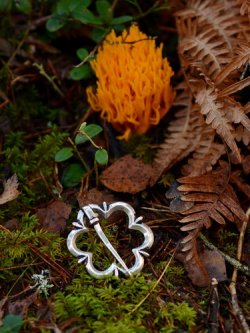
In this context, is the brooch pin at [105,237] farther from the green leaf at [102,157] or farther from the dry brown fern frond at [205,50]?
the dry brown fern frond at [205,50]

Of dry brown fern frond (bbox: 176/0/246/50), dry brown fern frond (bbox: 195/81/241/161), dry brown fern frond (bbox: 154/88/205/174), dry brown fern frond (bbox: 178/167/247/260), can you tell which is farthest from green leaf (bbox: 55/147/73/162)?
dry brown fern frond (bbox: 176/0/246/50)

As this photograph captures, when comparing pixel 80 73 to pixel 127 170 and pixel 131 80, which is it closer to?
pixel 131 80

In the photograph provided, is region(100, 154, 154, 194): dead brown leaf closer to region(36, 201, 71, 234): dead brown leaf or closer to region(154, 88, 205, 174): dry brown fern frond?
region(154, 88, 205, 174): dry brown fern frond

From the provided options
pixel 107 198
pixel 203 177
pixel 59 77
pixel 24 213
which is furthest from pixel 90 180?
pixel 59 77

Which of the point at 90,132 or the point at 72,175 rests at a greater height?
the point at 90,132

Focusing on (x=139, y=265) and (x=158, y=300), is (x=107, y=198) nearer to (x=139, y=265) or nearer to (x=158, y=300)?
(x=139, y=265)

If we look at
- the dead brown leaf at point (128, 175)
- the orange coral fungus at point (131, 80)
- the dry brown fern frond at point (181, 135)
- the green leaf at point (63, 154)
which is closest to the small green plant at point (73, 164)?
the green leaf at point (63, 154)

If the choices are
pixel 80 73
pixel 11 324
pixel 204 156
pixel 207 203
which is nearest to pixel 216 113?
pixel 204 156
